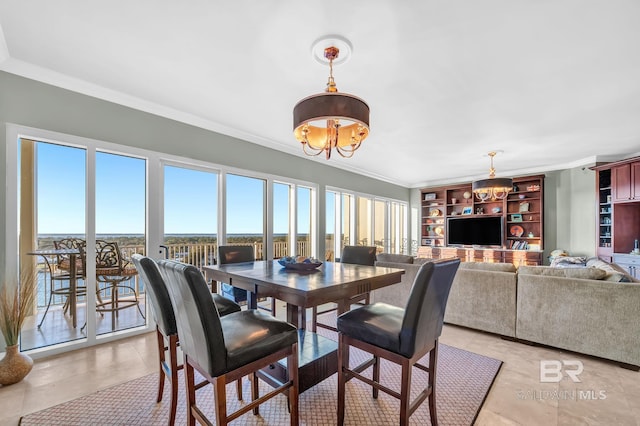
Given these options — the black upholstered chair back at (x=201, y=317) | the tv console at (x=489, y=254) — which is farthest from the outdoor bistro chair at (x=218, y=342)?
the tv console at (x=489, y=254)

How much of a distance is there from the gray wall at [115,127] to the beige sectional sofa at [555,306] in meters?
2.80

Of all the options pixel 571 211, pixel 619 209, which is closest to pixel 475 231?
pixel 571 211

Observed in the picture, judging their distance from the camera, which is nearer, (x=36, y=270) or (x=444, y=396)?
(x=444, y=396)

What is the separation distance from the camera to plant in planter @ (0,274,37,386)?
7.05 feet

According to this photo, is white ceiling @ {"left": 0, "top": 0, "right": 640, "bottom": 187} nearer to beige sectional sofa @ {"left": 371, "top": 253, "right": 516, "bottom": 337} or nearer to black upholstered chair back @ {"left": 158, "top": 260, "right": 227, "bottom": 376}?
black upholstered chair back @ {"left": 158, "top": 260, "right": 227, "bottom": 376}

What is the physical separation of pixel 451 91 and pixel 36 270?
4.50 metres

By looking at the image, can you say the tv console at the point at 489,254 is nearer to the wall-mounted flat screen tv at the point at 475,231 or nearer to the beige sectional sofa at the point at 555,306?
the wall-mounted flat screen tv at the point at 475,231

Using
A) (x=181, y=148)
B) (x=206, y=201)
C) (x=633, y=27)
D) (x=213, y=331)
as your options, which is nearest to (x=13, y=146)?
(x=181, y=148)

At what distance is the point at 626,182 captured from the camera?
4.80 metres

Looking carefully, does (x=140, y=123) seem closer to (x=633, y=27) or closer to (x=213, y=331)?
(x=213, y=331)

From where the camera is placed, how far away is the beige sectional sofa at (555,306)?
8.24ft

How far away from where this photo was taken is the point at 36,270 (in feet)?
9.46

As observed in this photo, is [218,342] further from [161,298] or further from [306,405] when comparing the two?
[306,405]

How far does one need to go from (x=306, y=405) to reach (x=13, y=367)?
2.22 metres
